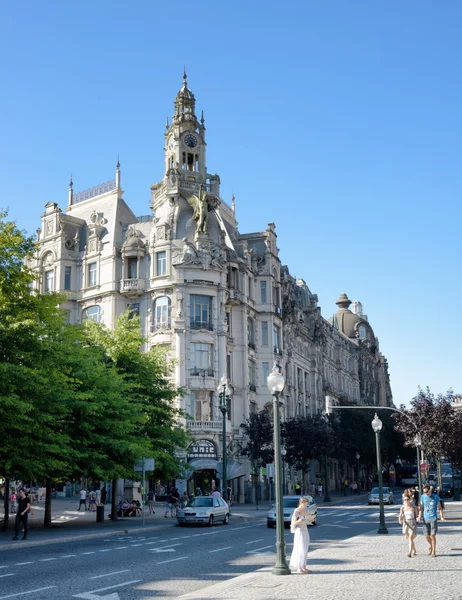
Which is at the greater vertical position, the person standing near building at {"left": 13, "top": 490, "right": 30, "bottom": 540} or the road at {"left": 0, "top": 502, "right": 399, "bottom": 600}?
the person standing near building at {"left": 13, "top": 490, "right": 30, "bottom": 540}

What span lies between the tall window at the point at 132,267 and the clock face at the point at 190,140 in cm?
1221

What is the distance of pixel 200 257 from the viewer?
202ft

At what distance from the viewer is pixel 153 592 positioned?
14156 millimetres

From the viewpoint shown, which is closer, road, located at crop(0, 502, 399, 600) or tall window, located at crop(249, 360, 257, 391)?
road, located at crop(0, 502, 399, 600)

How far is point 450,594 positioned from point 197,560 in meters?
9.04

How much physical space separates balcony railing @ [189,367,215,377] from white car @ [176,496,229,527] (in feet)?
78.4

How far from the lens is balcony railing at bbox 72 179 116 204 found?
237 feet

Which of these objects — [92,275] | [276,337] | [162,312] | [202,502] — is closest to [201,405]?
[162,312]

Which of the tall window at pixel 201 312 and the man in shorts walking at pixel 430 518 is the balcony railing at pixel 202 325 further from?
the man in shorts walking at pixel 430 518

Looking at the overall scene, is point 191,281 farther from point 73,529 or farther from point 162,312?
point 73,529

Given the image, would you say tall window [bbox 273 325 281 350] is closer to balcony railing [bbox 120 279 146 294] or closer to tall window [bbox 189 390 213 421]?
tall window [bbox 189 390 213 421]

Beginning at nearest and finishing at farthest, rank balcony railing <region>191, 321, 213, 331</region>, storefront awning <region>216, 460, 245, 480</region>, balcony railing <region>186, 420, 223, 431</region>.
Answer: storefront awning <region>216, 460, 245, 480</region>
balcony railing <region>186, 420, 223, 431</region>
balcony railing <region>191, 321, 213, 331</region>

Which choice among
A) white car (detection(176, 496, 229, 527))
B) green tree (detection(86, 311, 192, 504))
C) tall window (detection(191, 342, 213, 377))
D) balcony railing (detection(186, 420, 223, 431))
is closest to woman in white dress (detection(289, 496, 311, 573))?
white car (detection(176, 496, 229, 527))

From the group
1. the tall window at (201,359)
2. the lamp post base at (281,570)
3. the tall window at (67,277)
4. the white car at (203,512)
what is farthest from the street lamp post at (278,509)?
the tall window at (67,277)
